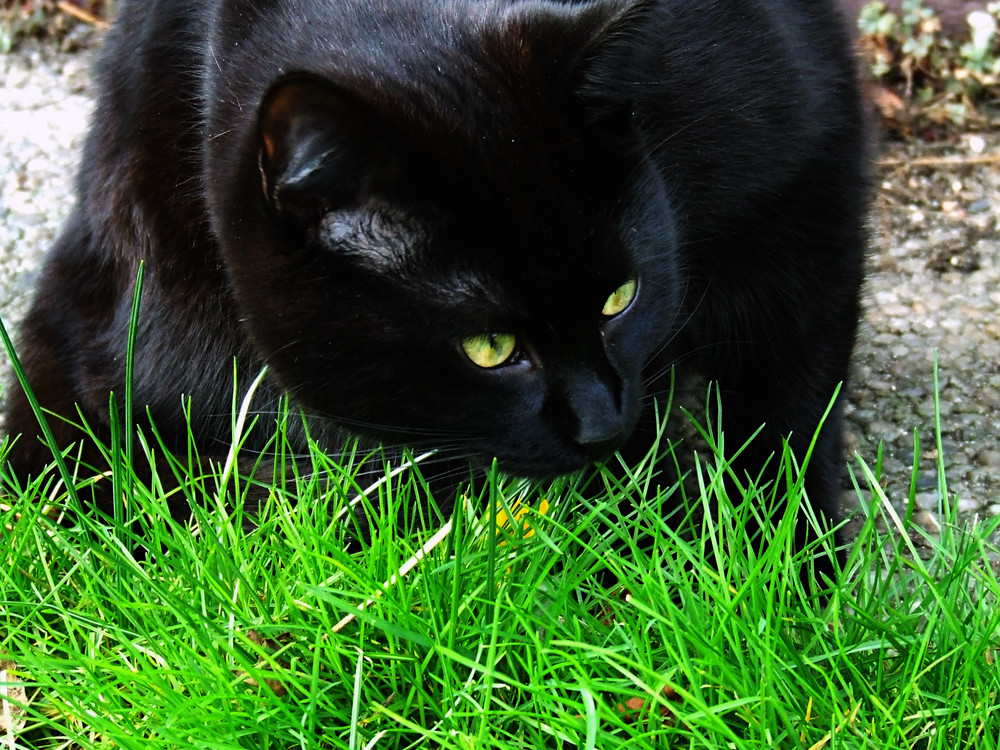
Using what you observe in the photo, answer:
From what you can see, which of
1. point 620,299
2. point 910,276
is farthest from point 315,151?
point 910,276

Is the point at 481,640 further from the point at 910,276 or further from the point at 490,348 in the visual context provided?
the point at 910,276

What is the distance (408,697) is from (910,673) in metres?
0.54

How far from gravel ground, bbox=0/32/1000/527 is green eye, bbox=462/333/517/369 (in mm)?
708

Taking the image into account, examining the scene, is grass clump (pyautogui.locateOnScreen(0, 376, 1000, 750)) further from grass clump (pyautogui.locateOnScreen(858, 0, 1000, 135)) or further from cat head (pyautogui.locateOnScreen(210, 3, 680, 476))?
grass clump (pyautogui.locateOnScreen(858, 0, 1000, 135))

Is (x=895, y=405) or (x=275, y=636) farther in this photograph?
(x=895, y=405)

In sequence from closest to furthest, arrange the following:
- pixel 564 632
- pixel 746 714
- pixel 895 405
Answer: pixel 746 714 → pixel 564 632 → pixel 895 405

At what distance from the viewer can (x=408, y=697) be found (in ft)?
4.10

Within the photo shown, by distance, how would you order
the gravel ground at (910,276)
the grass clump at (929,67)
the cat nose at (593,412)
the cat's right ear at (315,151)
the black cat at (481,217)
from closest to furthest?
the cat's right ear at (315,151) < the black cat at (481,217) < the cat nose at (593,412) < the gravel ground at (910,276) < the grass clump at (929,67)

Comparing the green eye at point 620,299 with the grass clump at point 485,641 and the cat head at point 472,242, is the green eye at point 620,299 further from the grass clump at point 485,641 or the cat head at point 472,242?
the grass clump at point 485,641

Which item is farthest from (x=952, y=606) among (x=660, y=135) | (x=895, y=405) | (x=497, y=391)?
(x=895, y=405)

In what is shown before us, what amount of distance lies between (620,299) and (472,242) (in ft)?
0.72

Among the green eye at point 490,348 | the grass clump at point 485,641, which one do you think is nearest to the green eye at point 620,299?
the green eye at point 490,348

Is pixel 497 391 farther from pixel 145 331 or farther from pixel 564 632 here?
pixel 145 331

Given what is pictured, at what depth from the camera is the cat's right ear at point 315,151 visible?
1128mm
